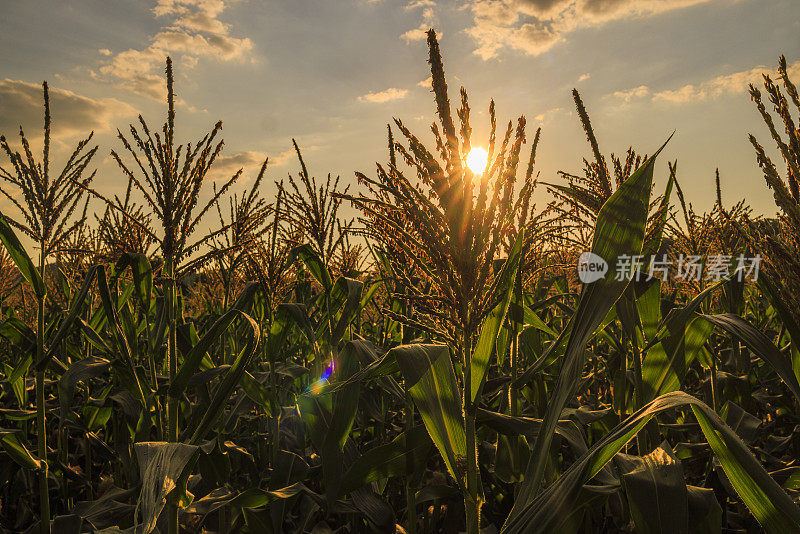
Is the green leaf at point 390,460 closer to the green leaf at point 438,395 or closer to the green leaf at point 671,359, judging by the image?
the green leaf at point 438,395

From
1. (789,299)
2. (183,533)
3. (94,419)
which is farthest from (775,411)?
(94,419)

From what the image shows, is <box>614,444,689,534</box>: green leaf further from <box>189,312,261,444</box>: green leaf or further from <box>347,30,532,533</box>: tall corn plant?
<box>189,312,261,444</box>: green leaf

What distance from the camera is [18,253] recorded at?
7.94 feet

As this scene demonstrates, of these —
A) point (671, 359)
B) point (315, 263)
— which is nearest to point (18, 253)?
point (315, 263)

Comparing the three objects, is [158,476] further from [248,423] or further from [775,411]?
[775,411]

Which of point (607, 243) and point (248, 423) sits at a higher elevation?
point (607, 243)

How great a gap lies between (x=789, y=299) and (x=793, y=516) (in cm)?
137

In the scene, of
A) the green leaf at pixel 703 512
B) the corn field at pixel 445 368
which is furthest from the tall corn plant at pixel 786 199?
the green leaf at pixel 703 512

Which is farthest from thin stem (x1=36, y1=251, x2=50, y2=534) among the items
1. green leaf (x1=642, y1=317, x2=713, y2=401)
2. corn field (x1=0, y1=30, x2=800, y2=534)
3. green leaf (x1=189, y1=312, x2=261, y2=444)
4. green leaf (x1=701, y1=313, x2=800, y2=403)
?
green leaf (x1=701, y1=313, x2=800, y2=403)

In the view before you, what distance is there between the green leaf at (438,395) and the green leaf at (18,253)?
6.93 ft

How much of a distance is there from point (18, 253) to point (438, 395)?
2258mm

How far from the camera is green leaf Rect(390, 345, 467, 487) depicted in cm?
138

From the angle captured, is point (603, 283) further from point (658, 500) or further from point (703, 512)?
point (703, 512)

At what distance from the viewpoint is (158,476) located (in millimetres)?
1394
